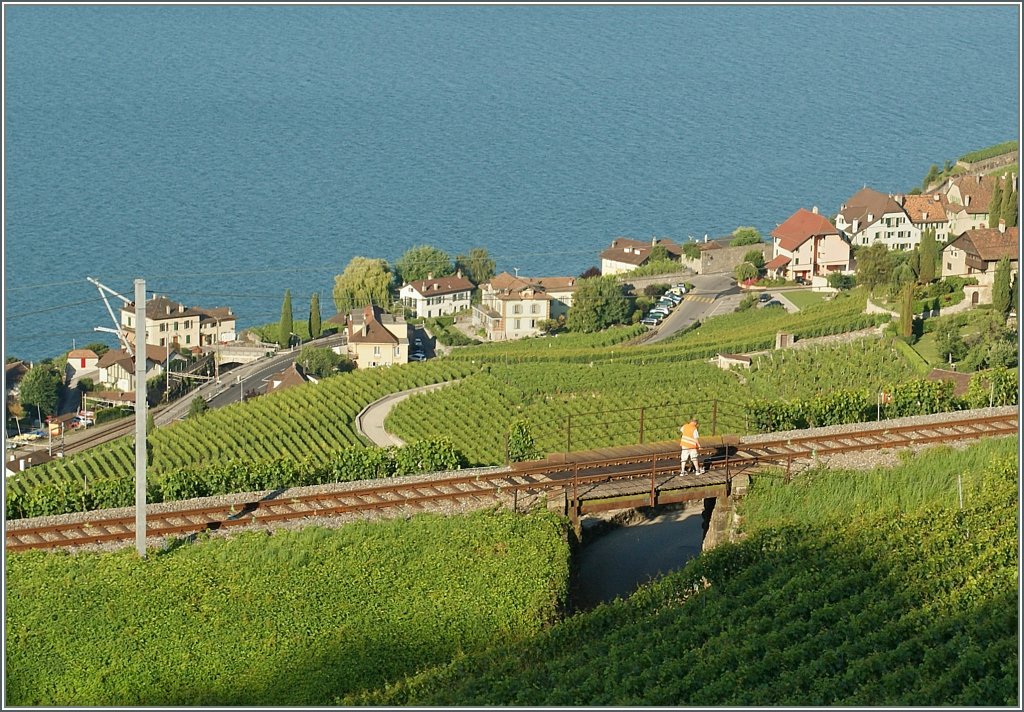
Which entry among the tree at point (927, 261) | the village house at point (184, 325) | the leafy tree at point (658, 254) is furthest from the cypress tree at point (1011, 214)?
the village house at point (184, 325)

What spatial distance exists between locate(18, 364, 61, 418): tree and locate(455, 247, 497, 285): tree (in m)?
30.4

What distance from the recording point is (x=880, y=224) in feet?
293

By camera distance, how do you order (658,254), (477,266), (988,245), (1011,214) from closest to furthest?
(988,245) → (1011,214) → (658,254) → (477,266)

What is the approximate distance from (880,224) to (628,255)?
15.9 meters

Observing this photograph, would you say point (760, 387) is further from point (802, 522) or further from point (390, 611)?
point (390, 611)

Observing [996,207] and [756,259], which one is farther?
[756,259]

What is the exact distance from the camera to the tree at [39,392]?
74.4 metres

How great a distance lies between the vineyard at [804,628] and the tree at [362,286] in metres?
68.1

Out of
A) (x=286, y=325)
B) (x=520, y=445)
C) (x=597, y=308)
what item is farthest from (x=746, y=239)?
(x=520, y=445)

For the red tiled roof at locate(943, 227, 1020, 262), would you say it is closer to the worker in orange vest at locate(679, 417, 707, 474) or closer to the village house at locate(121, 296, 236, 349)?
the worker in orange vest at locate(679, 417, 707, 474)

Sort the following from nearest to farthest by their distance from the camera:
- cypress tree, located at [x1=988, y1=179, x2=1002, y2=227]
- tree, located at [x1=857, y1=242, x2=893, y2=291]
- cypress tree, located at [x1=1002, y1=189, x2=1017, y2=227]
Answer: tree, located at [x1=857, y1=242, x2=893, y2=291]
cypress tree, located at [x1=1002, y1=189, x2=1017, y2=227]
cypress tree, located at [x1=988, y1=179, x2=1002, y2=227]

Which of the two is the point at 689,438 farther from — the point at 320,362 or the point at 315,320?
the point at 315,320

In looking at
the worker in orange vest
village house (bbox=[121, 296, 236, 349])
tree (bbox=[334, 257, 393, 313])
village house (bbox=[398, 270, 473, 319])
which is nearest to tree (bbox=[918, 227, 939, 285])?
village house (bbox=[398, 270, 473, 319])

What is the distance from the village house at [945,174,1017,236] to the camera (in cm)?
8844
